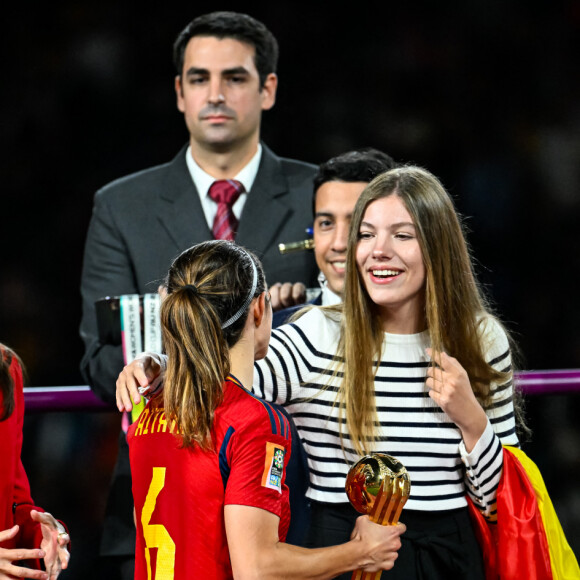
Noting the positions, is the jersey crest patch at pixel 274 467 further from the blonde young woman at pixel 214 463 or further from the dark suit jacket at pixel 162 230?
the dark suit jacket at pixel 162 230

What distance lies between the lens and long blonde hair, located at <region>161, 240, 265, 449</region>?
127cm

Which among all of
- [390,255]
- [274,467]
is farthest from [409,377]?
[274,467]

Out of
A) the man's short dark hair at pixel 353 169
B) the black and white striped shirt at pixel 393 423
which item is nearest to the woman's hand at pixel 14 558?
the black and white striped shirt at pixel 393 423

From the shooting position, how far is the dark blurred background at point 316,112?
3.37 m

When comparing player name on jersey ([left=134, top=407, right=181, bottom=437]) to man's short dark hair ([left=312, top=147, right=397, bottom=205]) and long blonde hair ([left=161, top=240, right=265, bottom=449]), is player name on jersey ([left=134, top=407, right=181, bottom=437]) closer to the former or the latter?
long blonde hair ([left=161, top=240, right=265, bottom=449])

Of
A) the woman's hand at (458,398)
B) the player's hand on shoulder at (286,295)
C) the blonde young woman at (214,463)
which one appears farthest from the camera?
the player's hand on shoulder at (286,295)

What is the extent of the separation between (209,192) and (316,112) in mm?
1117

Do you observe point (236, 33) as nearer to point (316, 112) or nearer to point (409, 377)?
point (316, 112)

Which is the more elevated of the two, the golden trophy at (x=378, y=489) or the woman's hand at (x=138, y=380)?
the woman's hand at (x=138, y=380)

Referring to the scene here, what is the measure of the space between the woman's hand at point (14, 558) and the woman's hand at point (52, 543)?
0.04 metres

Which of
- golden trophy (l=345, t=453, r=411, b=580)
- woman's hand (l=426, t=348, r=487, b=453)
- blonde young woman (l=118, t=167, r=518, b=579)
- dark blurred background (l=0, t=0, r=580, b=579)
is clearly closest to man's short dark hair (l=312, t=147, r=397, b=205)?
blonde young woman (l=118, t=167, r=518, b=579)

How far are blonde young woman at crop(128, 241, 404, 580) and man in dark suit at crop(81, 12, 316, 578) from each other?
0.98 m

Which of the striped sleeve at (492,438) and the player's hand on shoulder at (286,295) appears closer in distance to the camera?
the striped sleeve at (492,438)

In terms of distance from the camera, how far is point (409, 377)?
63.7 inches
